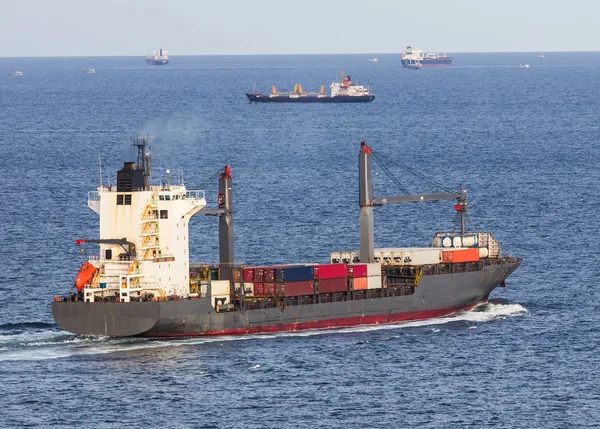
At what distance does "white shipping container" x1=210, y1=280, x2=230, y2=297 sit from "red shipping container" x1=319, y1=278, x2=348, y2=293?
7008 millimetres

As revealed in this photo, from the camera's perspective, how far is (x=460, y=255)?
110m

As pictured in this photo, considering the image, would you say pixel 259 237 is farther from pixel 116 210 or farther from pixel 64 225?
pixel 116 210

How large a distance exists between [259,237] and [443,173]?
53.2 m

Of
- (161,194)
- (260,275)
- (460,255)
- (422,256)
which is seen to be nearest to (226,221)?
(260,275)

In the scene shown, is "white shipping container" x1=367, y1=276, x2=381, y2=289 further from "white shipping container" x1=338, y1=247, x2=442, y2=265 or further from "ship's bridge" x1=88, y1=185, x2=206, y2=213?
"ship's bridge" x1=88, y1=185, x2=206, y2=213

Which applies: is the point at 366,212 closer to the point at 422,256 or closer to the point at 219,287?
the point at 422,256

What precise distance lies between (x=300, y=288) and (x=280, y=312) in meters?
2.63

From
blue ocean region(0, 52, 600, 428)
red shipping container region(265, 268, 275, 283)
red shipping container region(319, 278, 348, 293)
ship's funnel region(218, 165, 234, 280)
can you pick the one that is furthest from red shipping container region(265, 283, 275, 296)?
ship's funnel region(218, 165, 234, 280)

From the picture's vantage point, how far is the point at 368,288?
339ft

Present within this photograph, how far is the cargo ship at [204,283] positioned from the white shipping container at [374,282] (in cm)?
7

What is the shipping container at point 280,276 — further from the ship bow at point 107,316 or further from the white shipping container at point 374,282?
the ship bow at point 107,316

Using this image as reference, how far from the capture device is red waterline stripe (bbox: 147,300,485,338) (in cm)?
9556

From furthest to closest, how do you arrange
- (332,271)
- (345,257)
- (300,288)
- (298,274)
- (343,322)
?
(345,257), (332,271), (343,322), (300,288), (298,274)

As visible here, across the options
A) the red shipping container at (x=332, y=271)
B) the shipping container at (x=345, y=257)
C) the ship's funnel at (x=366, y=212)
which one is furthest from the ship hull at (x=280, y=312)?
the shipping container at (x=345, y=257)
